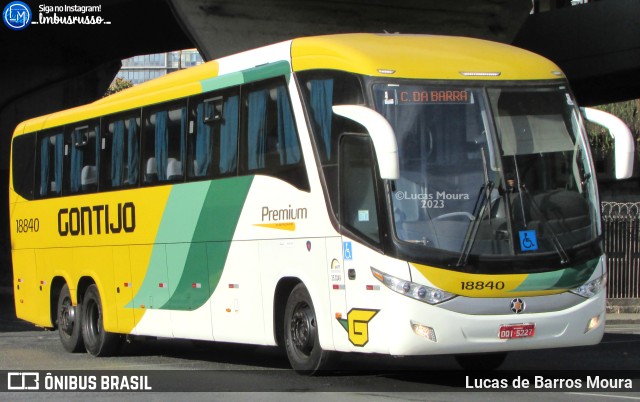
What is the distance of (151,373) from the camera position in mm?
14055

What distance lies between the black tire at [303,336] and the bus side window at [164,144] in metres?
2.93

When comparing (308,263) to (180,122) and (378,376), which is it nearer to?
(378,376)

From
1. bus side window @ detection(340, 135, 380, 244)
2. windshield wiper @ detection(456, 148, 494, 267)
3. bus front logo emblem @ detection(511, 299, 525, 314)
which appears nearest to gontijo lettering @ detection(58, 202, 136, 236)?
bus side window @ detection(340, 135, 380, 244)

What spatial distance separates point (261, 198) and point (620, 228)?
1296 centimetres

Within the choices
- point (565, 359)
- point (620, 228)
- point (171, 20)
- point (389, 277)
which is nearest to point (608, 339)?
point (565, 359)

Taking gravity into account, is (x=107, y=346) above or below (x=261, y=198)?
below

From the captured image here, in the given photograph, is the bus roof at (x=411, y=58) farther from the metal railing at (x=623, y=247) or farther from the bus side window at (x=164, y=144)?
the metal railing at (x=623, y=247)

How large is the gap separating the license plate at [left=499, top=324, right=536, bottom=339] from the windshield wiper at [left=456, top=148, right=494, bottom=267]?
0.73m

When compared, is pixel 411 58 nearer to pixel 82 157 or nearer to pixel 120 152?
pixel 120 152

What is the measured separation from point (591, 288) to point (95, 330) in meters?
8.22

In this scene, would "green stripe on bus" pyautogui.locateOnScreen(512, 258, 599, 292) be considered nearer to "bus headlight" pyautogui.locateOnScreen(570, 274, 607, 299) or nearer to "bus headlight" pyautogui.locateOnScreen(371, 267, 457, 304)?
"bus headlight" pyautogui.locateOnScreen(570, 274, 607, 299)

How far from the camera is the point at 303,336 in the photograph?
12.6 m

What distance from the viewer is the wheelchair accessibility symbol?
446 inches

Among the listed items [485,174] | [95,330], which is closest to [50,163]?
[95,330]
